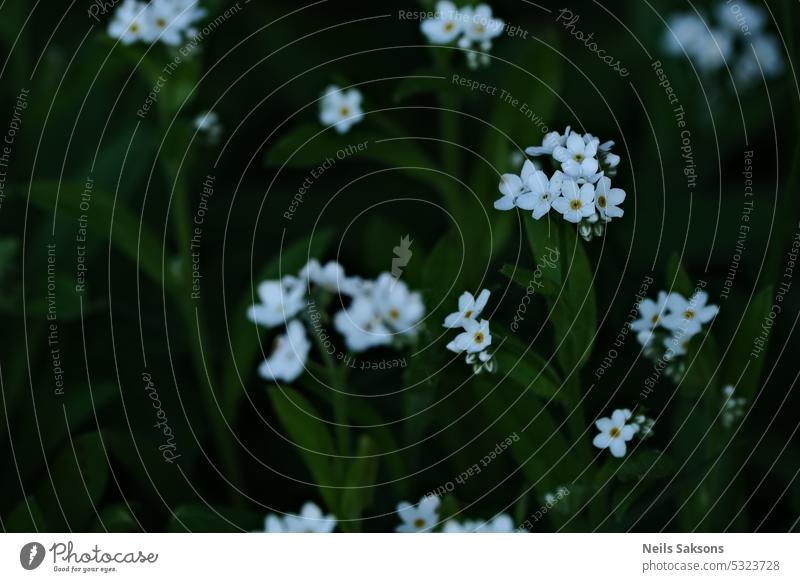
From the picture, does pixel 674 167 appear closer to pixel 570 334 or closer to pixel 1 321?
pixel 570 334

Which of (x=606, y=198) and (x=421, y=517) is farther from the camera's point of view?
(x=421, y=517)

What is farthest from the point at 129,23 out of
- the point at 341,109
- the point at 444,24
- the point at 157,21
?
the point at 444,24

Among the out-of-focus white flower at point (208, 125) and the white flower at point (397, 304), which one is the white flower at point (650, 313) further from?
the out-of-focus white flower at point (208, 125)

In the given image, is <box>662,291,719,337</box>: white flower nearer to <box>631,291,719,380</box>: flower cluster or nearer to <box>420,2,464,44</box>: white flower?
<box>631,291,719,380</box>: flower cluster

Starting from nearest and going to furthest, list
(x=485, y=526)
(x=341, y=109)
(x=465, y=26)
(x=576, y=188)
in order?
1. (x=576, y=188)
2. (x=485, y=526)
3. (x=465, y=26)
4. (x=341, y=109)

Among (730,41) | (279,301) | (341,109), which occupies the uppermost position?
(730,41)

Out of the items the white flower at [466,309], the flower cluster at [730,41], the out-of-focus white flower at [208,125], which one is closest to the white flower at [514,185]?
the white flower at [466,309]

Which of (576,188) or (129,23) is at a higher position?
(129,23)

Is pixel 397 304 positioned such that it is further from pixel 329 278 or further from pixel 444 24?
pixel 444 24
